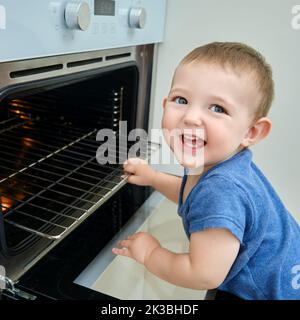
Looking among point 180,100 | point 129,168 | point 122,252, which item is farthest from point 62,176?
point 180,100

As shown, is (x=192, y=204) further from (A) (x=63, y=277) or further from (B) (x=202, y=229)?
(A) (x=63, y=277)

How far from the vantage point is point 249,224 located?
0.58 m

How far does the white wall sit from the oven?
0.05 metres

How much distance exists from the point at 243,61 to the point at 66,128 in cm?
61

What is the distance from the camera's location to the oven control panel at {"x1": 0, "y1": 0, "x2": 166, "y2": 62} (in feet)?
1.57

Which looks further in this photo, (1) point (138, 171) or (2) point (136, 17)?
(1) point (138, 171)

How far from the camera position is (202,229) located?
54 cm

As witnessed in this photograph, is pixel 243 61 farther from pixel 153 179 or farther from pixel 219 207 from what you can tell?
pixel 153 179

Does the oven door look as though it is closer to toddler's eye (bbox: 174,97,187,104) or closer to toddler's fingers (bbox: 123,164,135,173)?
toddler's fingers (bbox: 123,164,135,173)

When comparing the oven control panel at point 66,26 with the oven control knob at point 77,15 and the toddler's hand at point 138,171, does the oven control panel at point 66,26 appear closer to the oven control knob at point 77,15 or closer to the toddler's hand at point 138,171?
the oven control knob at point 77,15

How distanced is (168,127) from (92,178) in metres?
0.34

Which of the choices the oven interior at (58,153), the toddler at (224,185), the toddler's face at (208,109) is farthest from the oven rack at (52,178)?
the toddler's face at (208,109)

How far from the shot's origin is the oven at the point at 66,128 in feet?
1.78

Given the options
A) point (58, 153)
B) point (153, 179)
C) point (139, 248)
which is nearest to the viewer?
point (139, 248)
